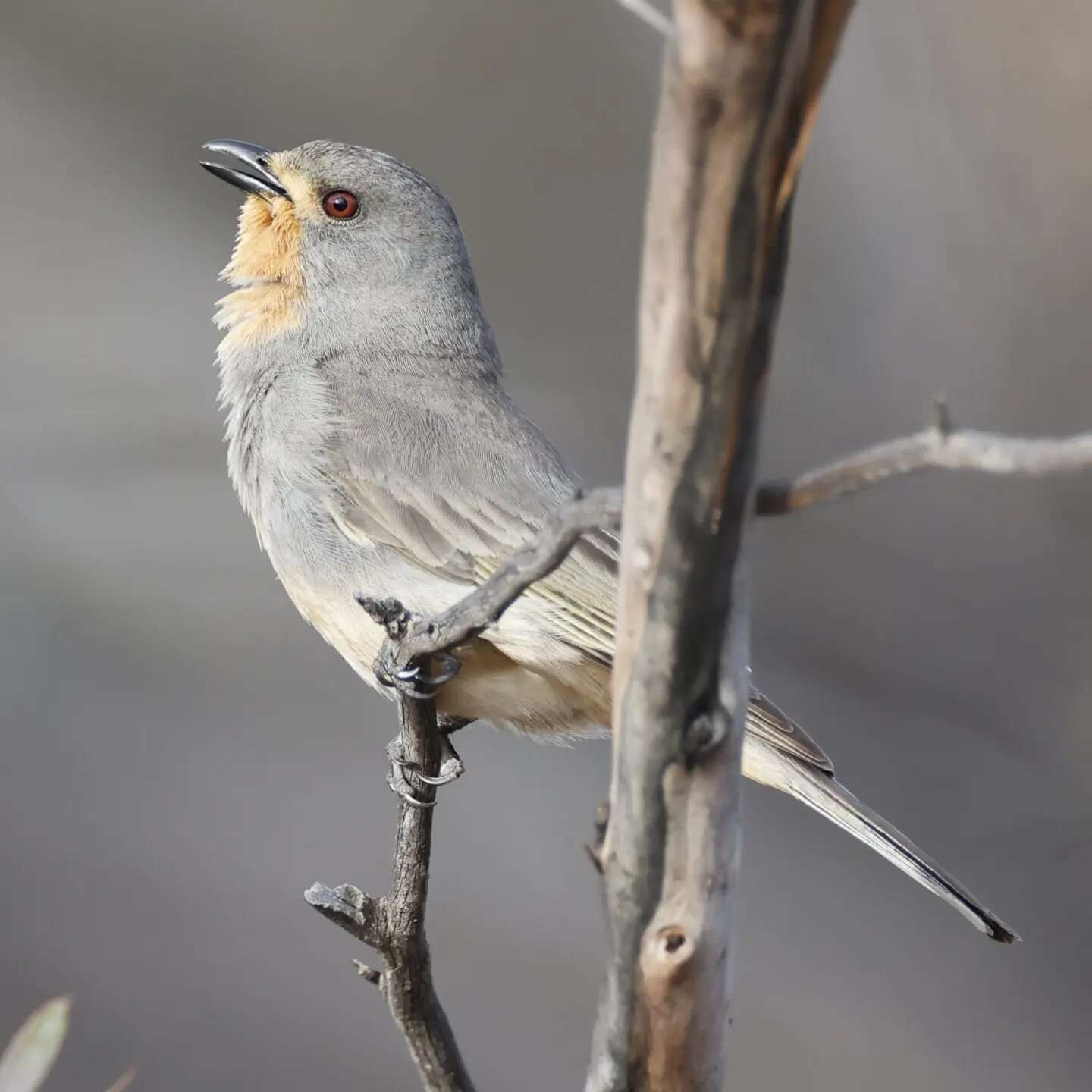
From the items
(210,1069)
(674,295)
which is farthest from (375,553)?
(210,1069)

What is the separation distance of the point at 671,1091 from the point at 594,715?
3.98ft

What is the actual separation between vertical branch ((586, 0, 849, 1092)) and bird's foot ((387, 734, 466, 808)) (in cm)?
72

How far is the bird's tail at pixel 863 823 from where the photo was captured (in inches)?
93.6

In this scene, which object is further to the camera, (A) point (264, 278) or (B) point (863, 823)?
(A) point (264, 278)

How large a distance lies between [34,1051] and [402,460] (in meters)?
1.55

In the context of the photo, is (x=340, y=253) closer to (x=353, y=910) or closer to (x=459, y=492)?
(x=459, y=492)

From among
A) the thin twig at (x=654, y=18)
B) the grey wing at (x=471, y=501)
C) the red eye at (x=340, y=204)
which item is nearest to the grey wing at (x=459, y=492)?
the grey wing at (x=471, y=501)

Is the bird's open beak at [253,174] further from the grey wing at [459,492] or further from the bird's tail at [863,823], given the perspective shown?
the bird's tail at [863,823]

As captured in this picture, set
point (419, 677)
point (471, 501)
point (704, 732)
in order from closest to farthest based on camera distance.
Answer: point (704, 732) < point (419, 677) < point (471, 501)

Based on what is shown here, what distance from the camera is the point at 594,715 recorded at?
111 inches

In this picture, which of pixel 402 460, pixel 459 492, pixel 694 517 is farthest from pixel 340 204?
pixel 694 517

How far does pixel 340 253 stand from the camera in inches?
132

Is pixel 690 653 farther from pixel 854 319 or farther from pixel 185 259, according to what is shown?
pixel 185 259

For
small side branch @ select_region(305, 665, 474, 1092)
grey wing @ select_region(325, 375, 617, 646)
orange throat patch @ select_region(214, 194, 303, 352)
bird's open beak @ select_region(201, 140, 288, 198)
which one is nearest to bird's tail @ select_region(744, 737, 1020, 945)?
grey wing @ select_region(325, 375, 617, 646)
